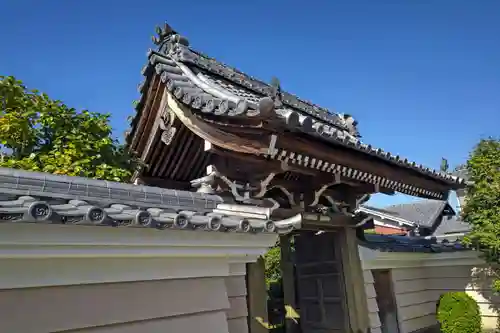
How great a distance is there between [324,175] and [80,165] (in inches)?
157

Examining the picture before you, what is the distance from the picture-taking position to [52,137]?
5914 mm

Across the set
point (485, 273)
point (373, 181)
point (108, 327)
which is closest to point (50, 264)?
point (108, 327)

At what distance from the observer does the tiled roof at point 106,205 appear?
2531 mm

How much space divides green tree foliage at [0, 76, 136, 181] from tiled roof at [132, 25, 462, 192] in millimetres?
1087

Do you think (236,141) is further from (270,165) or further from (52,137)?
(52,137)

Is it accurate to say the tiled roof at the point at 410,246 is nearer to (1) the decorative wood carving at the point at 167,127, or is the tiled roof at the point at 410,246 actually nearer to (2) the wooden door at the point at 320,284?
(2) the wooden door at the point at 320,284

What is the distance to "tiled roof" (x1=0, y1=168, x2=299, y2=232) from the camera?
8.30ft

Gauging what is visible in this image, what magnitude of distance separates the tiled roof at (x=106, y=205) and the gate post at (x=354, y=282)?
3.20 metres

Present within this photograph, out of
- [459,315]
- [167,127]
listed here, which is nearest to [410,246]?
[459,315]

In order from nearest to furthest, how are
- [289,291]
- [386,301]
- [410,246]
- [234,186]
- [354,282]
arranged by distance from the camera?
[234,186], [354,282], [386,301], [410,246], [289,291]

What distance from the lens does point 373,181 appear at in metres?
6.74

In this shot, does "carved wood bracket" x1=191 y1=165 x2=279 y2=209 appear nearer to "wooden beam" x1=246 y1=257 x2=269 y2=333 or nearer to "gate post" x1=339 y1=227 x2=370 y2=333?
"wooden beam" x1=246 y1=257 x2=269 y2=333

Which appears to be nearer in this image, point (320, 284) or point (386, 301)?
point (320, 284)

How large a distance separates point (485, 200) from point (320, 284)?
4371 mm
